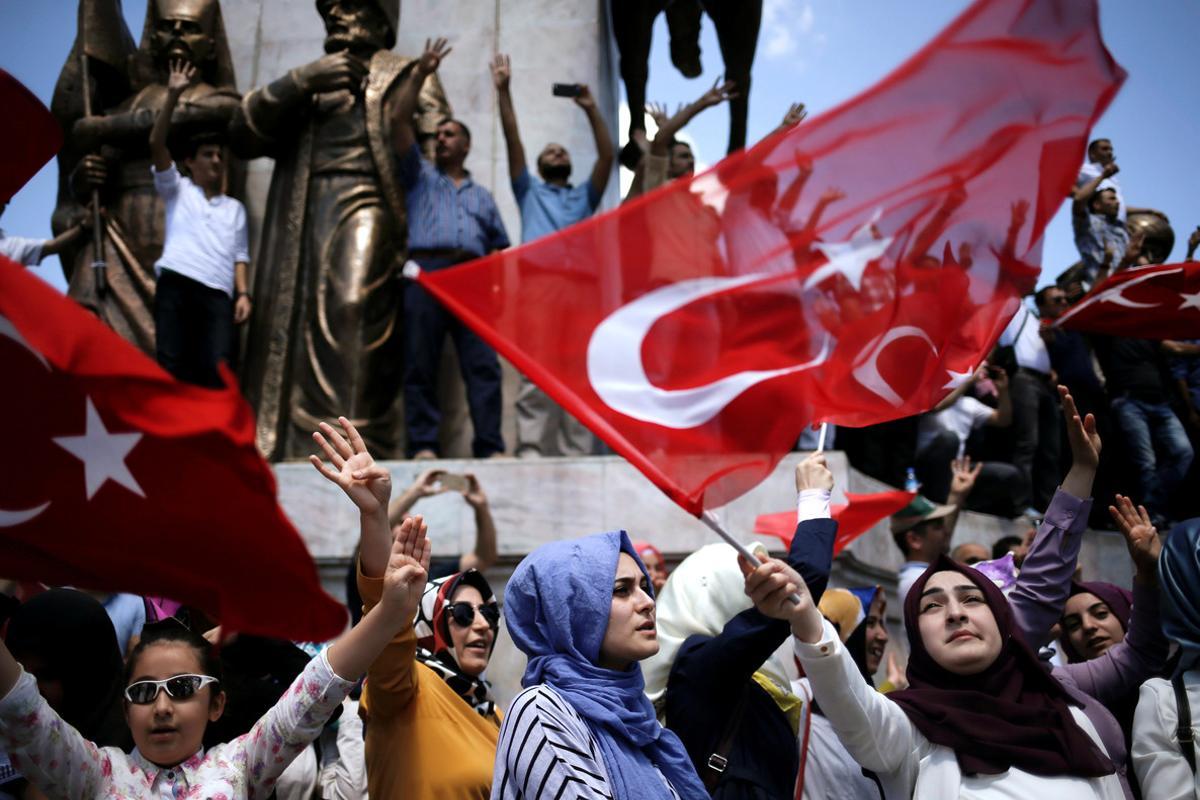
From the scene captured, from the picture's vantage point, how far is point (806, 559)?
362cm

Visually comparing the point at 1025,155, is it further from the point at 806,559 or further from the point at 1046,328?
the point at 1046,328

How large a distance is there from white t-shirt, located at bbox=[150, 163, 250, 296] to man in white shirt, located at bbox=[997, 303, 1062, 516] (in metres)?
5.49

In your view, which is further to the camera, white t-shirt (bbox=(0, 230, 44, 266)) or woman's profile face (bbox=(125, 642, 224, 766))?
white t-shirt (bbox=(0, 230, 44, 266))

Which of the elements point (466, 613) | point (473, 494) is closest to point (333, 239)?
point (473, 494)

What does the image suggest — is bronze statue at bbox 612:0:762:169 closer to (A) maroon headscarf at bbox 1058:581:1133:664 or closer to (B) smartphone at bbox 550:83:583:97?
(B) smartphone at bbox 550:83:583:97

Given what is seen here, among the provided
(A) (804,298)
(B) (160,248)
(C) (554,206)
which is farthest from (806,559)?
(B) (160,248)

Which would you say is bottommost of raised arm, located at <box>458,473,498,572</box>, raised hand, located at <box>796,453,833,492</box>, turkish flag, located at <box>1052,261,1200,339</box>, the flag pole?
raised arm, located at <box>458,473,498,572</box>

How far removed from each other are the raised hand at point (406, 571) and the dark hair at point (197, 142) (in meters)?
6.29

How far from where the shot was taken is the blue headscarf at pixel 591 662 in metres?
3.20

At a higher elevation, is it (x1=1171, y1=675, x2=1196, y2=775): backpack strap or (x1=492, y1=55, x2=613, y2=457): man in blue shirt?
(x1=492, y1=55, x2=613, y2=457): man in blue shirt

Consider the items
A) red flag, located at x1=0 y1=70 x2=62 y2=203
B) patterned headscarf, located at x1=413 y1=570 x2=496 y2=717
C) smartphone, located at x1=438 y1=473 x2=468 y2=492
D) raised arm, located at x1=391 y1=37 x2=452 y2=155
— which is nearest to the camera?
red flag, located at x1=0 y1=70 x2=62 y2=203

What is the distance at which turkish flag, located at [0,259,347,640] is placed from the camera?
2855mm

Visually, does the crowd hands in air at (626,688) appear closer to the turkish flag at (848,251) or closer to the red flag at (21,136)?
the turkish flag at (848,251)

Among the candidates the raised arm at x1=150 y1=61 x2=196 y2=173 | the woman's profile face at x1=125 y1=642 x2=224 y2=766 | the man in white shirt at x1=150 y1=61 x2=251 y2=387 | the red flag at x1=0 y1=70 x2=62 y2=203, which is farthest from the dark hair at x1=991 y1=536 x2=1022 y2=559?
the raised arm at x1=150 y1=61 x2=196 y2=173
